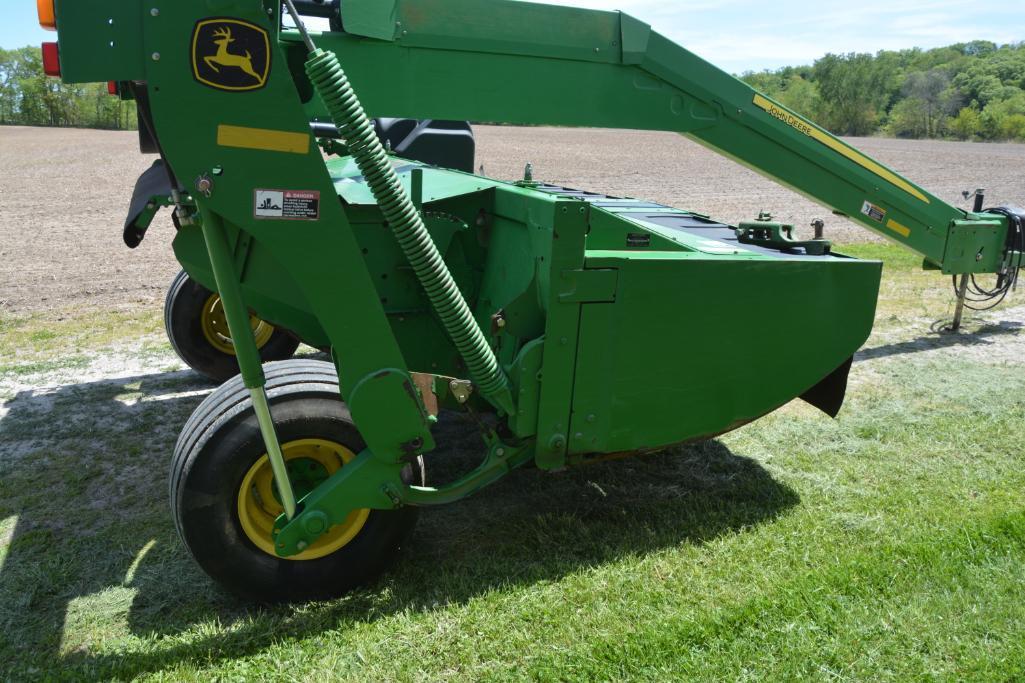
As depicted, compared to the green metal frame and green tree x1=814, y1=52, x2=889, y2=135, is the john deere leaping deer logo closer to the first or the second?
the green metal frame

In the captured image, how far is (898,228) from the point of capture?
5.21 meters

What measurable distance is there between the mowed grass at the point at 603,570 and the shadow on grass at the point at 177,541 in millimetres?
11

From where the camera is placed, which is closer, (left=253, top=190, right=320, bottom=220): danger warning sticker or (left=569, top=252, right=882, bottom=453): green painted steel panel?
(left=253, top=190, right=320, bottom=220): danger warning sticker

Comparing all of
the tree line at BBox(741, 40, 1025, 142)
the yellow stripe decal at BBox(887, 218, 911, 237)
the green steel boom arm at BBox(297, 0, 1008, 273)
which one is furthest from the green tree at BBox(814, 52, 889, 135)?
the green steel boom arm at BBox(297, 0, 1008, 273)

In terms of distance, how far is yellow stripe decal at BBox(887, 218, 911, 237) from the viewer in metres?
5.16

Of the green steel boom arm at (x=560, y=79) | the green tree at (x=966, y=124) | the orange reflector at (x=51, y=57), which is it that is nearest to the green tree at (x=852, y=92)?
the green tree at (x=966, y=124)

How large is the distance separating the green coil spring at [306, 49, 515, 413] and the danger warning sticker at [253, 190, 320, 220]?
0.19 metres

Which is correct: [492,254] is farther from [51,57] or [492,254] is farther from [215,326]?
[215,326]

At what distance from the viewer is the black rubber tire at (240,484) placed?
2.74 metres

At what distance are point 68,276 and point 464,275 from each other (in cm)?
581

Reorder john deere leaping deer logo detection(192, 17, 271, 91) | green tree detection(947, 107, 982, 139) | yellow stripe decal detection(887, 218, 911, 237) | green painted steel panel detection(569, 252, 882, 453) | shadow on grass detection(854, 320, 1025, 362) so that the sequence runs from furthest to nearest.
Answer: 1. green tree detection(947, 107, 982, 139)
2. shadow on grass detection(854, 320, 1025, 362)
3. yellow stripe decal detection(887, 218, 911, 237)
4. green painted steel panel detection(569, 252, 882, 453)
5. john deere leaping deer logo detection(192, 17, 271, 91)

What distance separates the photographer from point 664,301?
10.1 feet

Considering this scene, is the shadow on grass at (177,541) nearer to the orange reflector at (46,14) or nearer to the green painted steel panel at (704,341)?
the green painted steel panel at (704,341)

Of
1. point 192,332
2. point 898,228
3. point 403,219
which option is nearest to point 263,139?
point 403,219
